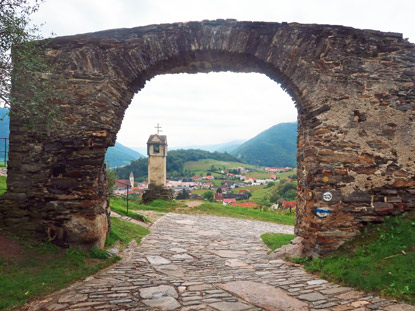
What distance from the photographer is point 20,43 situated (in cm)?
468

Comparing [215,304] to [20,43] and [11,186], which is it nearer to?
[11,186]

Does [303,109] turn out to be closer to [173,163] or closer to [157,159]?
[157,159]

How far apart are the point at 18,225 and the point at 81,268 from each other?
1.69m

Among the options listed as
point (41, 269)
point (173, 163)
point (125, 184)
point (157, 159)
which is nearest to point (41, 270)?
point (41, 269)

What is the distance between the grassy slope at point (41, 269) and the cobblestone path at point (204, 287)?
0.67 feet

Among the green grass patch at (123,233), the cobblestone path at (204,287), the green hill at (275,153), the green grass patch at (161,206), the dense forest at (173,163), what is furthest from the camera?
the green hill at (275,153)

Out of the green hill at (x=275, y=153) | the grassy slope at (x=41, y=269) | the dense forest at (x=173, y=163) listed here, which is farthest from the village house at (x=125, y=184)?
the green hill at (x=275, y=153)

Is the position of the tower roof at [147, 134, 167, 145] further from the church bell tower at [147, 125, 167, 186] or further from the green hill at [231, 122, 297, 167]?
the green hill at [231, 122, 297, 167]

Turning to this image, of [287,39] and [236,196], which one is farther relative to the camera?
[236,196]

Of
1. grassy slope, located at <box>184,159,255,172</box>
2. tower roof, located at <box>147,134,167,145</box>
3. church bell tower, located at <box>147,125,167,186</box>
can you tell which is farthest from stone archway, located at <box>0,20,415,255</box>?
grassy slope, located at <box>184,159,255,172</box>

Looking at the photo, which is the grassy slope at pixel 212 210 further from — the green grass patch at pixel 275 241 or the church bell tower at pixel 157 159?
the green grass patch at pixel 275 241

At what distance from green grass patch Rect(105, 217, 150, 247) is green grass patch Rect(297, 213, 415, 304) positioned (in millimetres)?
4089

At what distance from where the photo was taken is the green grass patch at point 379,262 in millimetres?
3770

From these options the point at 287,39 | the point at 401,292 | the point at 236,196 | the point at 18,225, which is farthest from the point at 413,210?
the point at 236,196
